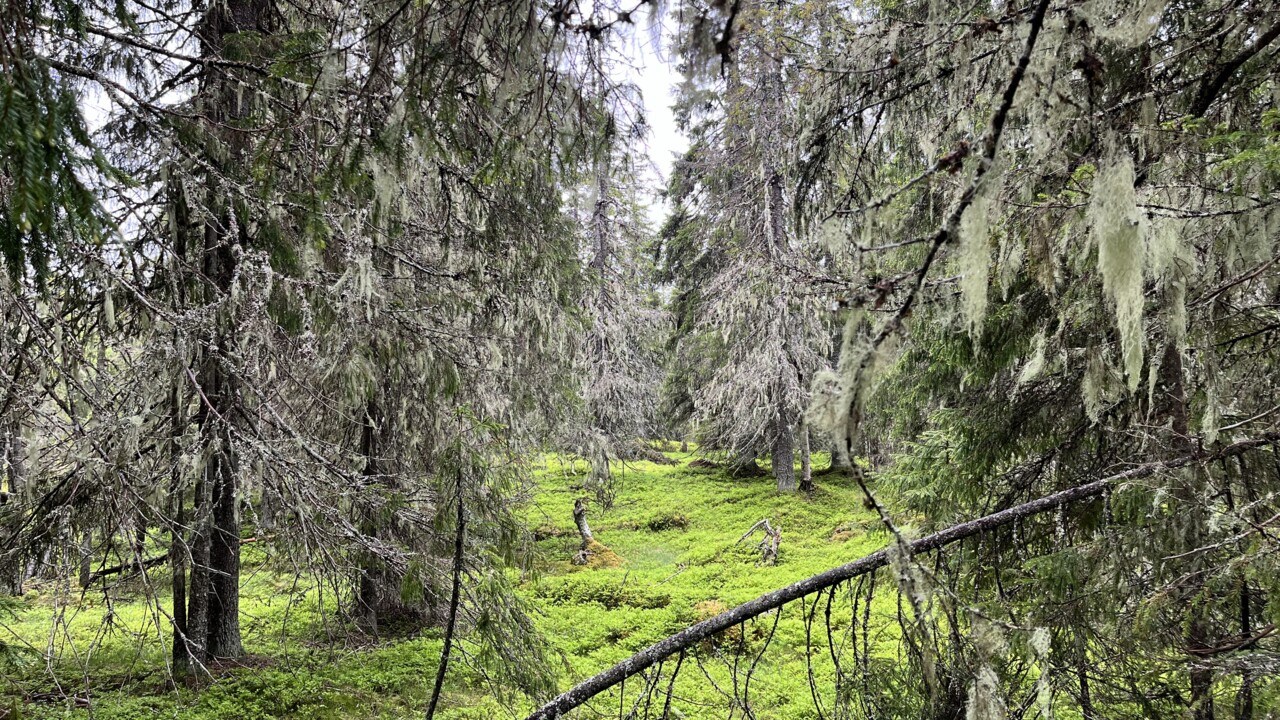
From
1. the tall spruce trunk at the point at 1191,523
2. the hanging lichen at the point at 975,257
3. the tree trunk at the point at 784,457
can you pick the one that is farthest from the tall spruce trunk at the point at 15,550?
the tree trunk at the point at 784,457

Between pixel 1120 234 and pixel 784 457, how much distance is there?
13413 millimetres

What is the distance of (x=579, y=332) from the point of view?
289 inches

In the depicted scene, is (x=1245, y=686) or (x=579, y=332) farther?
(x=579, y=332)

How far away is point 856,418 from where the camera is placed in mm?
1152

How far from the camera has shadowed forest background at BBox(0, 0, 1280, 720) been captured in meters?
1.92

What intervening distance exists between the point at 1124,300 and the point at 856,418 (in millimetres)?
1168

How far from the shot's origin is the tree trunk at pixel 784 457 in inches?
569

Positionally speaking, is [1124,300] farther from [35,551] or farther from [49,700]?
[49,700]

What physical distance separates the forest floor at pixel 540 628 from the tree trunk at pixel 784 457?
30.4 inches

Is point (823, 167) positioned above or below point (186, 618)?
above

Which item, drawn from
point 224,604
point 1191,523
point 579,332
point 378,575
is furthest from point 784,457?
point 1191,523

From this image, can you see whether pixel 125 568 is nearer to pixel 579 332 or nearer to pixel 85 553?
pixel 85 553

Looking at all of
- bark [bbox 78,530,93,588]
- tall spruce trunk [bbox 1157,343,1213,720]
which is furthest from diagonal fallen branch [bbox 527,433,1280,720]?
bark [bbox 78,530,93,588]

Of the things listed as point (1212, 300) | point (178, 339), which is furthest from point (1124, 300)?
point (178, 339)
